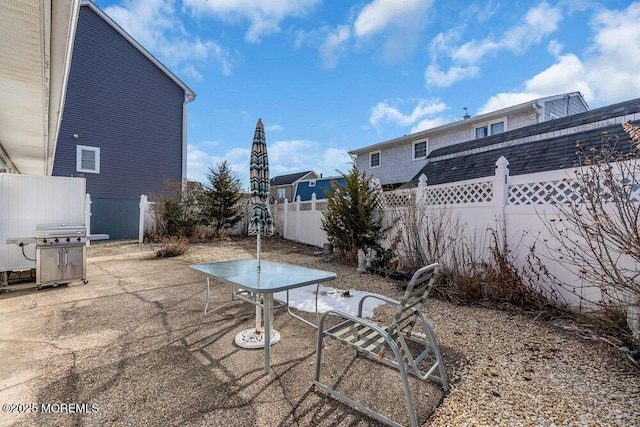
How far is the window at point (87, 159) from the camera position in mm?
11781

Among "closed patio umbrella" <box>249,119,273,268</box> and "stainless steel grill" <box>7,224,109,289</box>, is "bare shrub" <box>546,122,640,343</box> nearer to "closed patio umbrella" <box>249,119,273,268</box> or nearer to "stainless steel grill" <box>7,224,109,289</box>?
"closed patio umbrella" <box>249,119,273,268</box>

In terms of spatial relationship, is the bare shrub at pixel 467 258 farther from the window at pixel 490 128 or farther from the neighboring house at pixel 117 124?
the neighboring house at pixel 117 124

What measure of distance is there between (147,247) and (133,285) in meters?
5.18

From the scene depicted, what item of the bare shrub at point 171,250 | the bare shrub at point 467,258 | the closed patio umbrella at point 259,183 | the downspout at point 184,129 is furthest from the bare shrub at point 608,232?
the downspout at point 184,129

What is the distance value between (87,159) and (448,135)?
597 inches

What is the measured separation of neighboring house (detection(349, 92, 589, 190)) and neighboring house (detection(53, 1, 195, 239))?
9923mm

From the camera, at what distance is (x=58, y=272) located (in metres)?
5.18

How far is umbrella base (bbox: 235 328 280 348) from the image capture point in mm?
3009

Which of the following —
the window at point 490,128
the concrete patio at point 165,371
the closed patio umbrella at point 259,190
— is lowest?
the concrete patio at point 165,371

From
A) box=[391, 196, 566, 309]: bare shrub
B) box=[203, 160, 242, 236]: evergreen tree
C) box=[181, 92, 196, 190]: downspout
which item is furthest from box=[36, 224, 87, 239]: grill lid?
box=[181, 92, 196, 190]: downspout

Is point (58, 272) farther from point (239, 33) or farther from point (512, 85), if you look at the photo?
point (512, 85)

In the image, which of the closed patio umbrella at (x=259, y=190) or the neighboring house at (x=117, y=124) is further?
the neighboring house at (x=117, y=124)

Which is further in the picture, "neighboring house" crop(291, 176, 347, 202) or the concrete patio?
"neighboring house" crop(291, 176, 347, 202)

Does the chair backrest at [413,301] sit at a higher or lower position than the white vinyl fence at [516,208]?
lower
